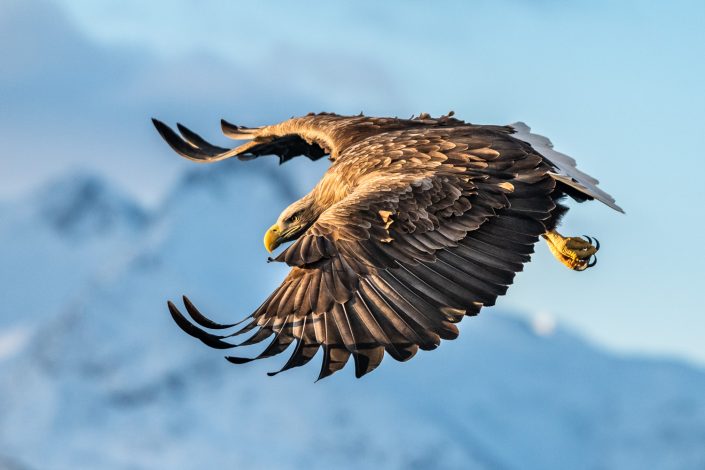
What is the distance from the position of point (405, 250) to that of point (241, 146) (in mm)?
4280

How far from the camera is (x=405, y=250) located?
8.77 meters

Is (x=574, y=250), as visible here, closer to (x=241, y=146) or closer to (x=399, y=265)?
(x=399, y=265)

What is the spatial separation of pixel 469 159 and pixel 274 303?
186cm

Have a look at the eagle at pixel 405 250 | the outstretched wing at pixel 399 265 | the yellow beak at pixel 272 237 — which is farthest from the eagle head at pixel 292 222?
the outstretched wing at pixel 399 265

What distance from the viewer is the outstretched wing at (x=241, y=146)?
12.2 m

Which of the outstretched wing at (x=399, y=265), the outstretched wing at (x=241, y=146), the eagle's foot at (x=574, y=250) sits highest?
the outstretched wing at (x=241, y=146)

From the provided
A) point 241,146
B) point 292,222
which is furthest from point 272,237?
point 241,146

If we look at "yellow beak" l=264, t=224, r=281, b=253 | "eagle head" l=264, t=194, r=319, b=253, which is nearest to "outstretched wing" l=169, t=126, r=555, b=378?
"eagle head" l=264, t=194, r=319, b=253

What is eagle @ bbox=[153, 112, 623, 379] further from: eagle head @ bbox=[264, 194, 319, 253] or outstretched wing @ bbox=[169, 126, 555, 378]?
eagle head @ bbox=[264, 194, 319, 253]

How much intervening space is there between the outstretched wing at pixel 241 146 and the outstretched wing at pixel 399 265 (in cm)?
249

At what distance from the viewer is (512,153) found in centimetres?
957

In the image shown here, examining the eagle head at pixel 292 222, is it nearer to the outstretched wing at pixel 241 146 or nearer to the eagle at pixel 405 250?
the eagle at pixel 405 250

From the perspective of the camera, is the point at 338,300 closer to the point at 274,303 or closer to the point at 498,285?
the point at 274,303

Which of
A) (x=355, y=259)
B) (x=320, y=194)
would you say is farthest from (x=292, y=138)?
(x=355, y=259)
